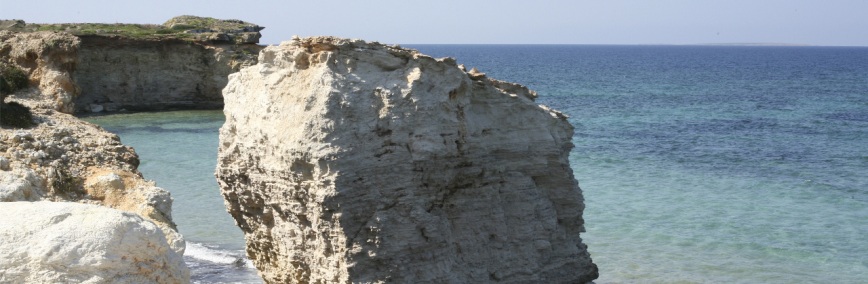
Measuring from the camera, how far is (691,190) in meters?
25.0

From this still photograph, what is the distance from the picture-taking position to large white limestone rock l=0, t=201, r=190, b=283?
7500 mm

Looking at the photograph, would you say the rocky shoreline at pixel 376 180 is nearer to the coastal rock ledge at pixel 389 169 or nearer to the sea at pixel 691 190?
the coastal rock ledge at pixel 389 169

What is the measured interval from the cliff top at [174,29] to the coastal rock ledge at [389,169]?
1643 inches

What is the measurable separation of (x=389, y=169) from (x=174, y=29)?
169 ft

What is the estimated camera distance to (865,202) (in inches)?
931

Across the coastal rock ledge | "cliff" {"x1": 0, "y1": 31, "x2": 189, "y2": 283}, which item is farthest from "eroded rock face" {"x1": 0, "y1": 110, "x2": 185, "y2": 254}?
the coastal rock ledge

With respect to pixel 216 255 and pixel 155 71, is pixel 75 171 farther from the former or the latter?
pixel 155 71

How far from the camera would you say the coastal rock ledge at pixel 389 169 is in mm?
10141

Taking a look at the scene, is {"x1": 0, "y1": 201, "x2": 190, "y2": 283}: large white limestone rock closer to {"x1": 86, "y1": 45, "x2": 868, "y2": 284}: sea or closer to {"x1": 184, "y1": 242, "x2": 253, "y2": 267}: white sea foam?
{"x1": 86, "y1": 45, "x2": 868, "y2": 284}: sea

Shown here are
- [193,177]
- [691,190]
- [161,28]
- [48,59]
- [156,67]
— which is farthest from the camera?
[161,28]

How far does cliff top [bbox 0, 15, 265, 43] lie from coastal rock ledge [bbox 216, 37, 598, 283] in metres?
41.7

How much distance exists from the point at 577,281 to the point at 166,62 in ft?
140

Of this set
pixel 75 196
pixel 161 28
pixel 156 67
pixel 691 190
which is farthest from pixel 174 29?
pixel 75 196

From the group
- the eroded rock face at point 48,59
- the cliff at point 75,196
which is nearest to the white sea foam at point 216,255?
the cliff at point 75,196
